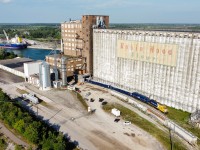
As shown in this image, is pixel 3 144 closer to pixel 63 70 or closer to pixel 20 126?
pixel 20 126

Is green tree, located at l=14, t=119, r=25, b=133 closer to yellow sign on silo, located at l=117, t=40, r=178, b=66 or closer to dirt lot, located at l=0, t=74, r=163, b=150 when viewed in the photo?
dirt lot, located at l=0, t=74, r=163, b=150

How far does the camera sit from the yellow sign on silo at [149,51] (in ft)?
198

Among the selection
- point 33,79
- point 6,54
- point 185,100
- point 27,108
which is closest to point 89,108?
point 27,108

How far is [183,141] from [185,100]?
16.1 m

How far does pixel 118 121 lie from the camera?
179 ft

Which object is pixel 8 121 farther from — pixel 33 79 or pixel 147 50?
pixel 147 50

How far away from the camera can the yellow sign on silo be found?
198ft

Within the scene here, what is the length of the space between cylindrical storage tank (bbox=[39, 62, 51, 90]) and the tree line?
820 inches

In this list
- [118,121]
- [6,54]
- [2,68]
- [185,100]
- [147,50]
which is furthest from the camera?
[6,54]

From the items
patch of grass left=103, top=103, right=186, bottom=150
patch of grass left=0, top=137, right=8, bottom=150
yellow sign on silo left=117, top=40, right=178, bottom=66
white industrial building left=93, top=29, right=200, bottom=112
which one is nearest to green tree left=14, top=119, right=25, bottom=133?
patch of grass left=0, top=137, right=8, bottom=150

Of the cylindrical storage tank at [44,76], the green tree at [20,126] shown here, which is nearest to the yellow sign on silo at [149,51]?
the cylindrical storage tank at [44,76]

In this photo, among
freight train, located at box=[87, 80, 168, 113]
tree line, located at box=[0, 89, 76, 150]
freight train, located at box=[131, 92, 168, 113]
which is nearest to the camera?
tree line, located at box=[0, 89, 76, 150]

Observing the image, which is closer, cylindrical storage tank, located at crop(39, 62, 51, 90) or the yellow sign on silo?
the yellow sign on silo

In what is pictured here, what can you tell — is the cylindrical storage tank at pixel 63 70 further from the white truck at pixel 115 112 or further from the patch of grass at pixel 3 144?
the patch of grass at pixel 3 144
